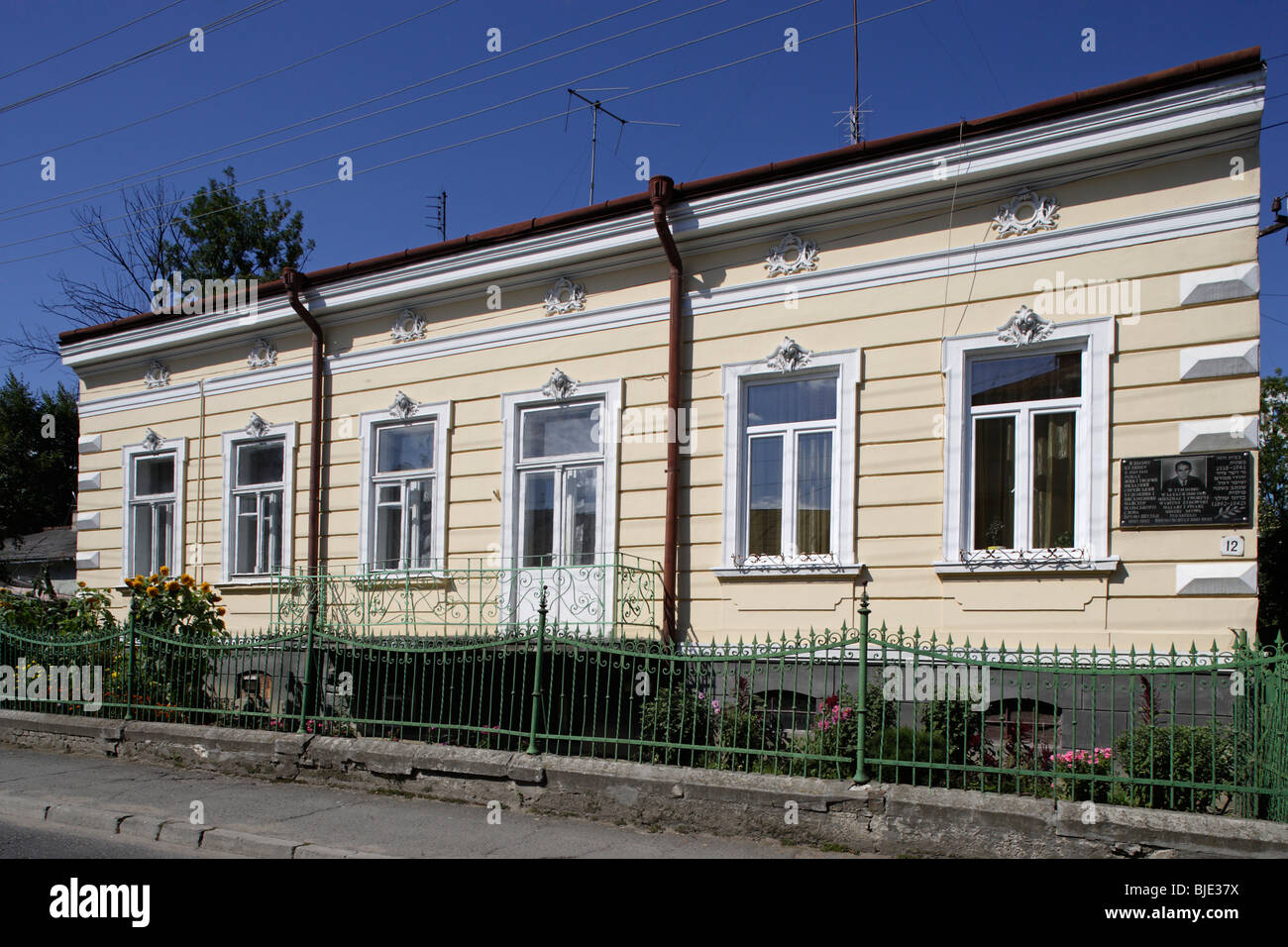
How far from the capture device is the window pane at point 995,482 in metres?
8.98

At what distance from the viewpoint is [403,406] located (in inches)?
498

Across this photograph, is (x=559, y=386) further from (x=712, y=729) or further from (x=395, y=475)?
(x=712, y=729)

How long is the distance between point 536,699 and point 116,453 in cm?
1074

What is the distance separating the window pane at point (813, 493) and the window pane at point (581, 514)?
91.7 inches

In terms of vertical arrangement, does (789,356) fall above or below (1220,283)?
below

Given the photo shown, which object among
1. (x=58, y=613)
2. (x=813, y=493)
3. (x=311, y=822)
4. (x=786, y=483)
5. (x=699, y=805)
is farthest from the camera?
(x=58, y=613)

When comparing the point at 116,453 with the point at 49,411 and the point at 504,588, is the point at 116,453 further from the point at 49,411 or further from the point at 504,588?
the point at 49,411

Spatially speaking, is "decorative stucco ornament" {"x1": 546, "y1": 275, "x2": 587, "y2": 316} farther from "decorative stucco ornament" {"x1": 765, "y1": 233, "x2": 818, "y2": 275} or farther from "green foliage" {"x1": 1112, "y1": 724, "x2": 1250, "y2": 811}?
"green foliage" {"x1": 1112, "y1": 724, "x2": 1250, "y2": 811}

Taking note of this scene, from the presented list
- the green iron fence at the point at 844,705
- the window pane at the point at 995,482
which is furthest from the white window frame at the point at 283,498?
the window pane at the point at 995,482

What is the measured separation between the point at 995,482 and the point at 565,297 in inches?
200

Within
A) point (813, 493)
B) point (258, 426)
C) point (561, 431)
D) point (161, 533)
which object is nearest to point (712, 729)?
point (813, 493)

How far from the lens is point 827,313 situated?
995 cm

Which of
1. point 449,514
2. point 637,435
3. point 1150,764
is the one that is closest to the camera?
point 1150,764
